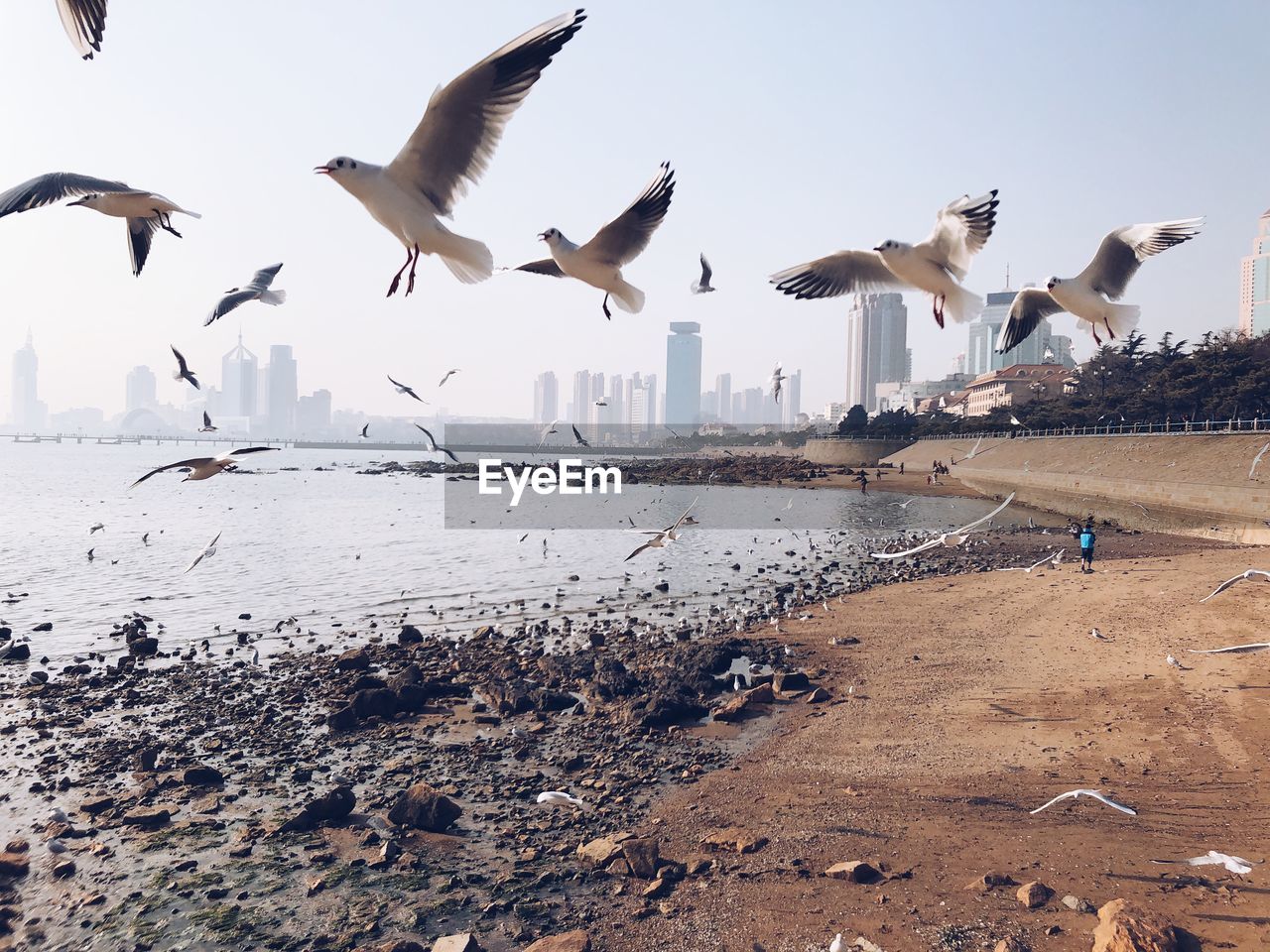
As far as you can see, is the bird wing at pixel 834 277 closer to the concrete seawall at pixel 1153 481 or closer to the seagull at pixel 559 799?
the seagull at pixel 559 799

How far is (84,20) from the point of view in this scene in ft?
6.10

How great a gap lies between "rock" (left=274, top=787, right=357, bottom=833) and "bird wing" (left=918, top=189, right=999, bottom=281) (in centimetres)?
705

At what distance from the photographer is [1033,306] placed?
623 centimetres

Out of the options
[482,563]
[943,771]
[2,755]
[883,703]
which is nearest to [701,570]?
[482,563]

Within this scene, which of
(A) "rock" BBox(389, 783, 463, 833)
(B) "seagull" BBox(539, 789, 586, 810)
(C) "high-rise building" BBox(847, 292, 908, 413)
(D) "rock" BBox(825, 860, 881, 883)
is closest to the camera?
(D) "rock" BBox(825, 860, 881, 883)

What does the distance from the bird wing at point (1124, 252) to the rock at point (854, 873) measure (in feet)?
15.7

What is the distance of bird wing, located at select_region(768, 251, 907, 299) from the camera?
214 inches

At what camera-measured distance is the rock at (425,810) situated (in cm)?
756

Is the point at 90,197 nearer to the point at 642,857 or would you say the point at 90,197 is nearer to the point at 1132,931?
the point at 642,857

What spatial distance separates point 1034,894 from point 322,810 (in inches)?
242

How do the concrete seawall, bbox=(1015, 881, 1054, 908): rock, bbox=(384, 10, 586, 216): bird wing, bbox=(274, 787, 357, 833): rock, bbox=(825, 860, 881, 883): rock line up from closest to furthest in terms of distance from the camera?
bbox=(384, 10, 586, 216): bird wing → bbox=(1015, 881, 1054, 908): rock → bbox=(825, 860, 881, 883): rock → bbox=(274, 787, 357, 833): rock → the concrete seawall

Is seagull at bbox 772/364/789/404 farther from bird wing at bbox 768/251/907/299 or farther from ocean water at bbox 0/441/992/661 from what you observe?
ocean water at bbox 0/441/992/661

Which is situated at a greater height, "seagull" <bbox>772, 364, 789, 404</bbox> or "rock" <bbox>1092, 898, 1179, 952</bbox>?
"seagull" <bbox>772, 364, 789, 404</bbox>

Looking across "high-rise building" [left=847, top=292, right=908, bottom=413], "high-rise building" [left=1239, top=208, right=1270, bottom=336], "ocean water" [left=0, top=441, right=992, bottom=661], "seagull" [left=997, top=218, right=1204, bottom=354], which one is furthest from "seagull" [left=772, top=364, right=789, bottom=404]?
"high-rise building" [left=1239, top=208, right=1270, bottom=336]
